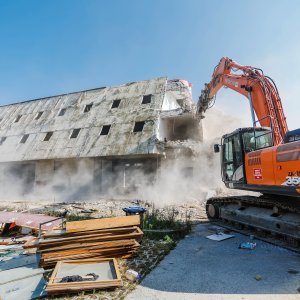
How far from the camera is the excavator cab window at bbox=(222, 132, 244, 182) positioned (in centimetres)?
791

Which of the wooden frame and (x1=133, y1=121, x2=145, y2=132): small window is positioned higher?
(x1=133, y1=121, x2=145, y2=132): small window

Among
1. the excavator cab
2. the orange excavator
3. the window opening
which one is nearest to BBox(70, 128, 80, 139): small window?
the window opening

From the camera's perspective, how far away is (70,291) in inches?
157

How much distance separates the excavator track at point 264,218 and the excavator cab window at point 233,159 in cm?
72

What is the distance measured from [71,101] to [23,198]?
9.70 m

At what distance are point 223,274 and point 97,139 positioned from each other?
16126 mm

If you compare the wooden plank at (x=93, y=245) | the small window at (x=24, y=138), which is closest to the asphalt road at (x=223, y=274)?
the wooden plank at (x=93, y=245)

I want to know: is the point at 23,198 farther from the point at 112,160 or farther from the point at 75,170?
the point at 112,160

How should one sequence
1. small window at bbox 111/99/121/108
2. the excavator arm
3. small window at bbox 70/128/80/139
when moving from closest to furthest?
the excavator arm < small window at bbox 70/128/80/139 < small window at bbox 111/99/121/108

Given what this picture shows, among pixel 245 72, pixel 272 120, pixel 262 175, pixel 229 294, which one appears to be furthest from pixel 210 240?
pixel 245 72

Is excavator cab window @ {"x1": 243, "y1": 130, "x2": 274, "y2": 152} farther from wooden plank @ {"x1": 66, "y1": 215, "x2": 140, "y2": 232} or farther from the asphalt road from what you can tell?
wooden plank @ {"x1": 66, "y1": 215, "x2": 140, "y2": 232}

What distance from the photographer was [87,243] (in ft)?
17.8

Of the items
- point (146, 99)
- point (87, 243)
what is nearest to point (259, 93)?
point (87, 243)

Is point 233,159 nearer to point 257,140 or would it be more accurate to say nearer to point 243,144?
point 243,144
